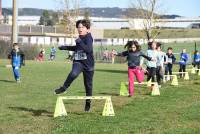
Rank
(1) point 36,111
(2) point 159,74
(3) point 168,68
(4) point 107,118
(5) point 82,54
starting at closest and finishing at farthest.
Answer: (4) point 107,118 → (5) point 82,54 → (1) point 36,111 → (2) point 159,74 → (3) point 168,68

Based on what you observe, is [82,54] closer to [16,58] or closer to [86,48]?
[86,48]

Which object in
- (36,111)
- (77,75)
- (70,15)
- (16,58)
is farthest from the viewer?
(70,15)

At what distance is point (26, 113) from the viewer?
12.0 metres

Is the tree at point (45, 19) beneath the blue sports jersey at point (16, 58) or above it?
above

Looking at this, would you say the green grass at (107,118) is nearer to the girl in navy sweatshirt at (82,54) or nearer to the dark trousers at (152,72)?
the girl in navy sweatshirt at (82,54)

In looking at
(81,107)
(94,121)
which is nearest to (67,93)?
(81,107)

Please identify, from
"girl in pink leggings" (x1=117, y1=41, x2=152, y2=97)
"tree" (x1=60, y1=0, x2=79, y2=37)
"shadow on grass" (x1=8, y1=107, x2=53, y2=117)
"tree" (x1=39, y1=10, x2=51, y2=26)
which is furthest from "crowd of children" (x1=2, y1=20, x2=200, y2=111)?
"tree" (x1=39, y1=10, x2=51, y2=26)

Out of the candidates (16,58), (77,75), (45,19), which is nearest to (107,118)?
(77,75)

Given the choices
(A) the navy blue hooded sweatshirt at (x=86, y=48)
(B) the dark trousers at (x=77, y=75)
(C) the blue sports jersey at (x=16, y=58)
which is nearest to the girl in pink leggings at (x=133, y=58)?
(B) the dark trousers at (x=77, y=75)

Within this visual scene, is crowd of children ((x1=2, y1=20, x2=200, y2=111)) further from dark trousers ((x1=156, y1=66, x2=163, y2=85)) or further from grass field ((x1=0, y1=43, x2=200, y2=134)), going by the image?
grass field ((x1=0, y1=43, x2=200, y2=134))

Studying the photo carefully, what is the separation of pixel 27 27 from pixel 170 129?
11321cm

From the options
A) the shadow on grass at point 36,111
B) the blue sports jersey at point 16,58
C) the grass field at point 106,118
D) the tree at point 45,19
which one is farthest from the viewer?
the tree at point 45,19

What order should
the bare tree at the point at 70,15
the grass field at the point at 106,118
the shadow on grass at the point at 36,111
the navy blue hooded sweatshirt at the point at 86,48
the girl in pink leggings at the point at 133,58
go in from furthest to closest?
the bare tree at the point at 70,15, the girl in pink leggings at the point at 133,58, the shadow on grass at the point at 36,111, the navy blue hooded sweatshirt at the point at 86,48, the grass field at the point at 106,118

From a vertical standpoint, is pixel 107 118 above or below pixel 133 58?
below
